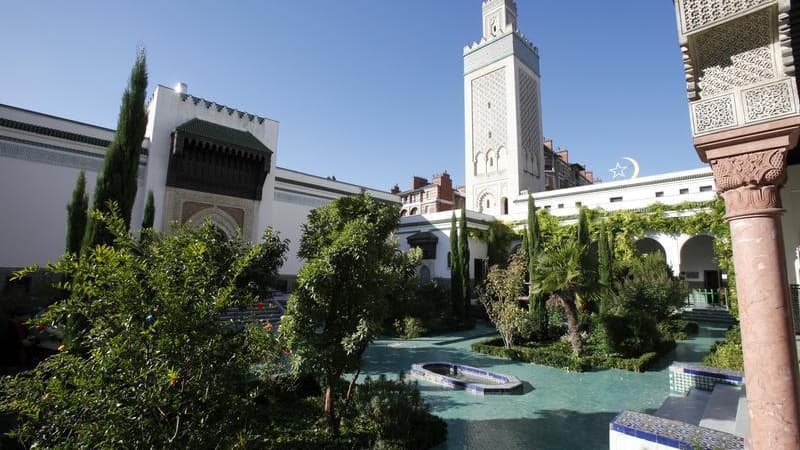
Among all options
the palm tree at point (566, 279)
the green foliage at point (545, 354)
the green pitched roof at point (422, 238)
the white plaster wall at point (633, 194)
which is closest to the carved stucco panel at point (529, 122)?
the white plaster wall at point (633, 194)

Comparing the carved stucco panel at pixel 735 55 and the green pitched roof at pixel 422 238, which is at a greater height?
the green pitched roof at pixel 422 238

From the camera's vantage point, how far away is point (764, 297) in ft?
8.78

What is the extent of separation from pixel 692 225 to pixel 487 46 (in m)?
20.7

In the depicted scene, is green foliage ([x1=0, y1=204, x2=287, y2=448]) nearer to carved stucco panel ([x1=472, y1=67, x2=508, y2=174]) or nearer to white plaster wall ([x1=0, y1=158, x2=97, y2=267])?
white plaster wall ([x1=0, y1=158, x2=97, y2=267])

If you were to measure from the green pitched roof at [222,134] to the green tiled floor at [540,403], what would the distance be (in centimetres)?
1181

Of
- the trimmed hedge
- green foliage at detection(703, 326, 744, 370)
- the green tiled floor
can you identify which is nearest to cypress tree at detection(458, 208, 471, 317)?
the trimmed hedge

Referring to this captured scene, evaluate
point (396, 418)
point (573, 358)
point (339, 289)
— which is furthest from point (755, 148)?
point (573, 358)

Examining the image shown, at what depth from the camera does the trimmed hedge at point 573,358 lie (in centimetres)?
912

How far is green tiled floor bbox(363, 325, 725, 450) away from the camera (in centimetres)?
522

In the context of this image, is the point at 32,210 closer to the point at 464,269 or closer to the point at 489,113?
the point at 464,269

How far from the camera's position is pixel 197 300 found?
9.69 feet

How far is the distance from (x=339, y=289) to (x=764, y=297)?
4.03 metres

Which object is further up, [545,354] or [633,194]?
[633,194]

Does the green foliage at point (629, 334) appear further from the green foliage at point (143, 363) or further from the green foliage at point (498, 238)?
the green foliage at point (498, 238)
